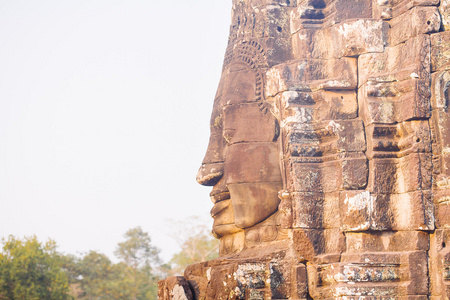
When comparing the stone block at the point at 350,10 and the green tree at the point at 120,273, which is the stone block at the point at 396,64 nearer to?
the stone block at the point at 350,10

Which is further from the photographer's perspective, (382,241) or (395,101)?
(395,101)

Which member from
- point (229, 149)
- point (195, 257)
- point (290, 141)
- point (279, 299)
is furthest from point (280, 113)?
point (195, 257)

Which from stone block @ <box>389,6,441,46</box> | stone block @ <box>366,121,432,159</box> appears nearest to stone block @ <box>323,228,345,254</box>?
stone block @ <box>366,121,432,159</box>

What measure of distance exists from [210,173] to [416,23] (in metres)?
3.21

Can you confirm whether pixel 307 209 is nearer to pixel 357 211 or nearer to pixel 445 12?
pixel 357 211

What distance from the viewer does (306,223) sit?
22.9 feet

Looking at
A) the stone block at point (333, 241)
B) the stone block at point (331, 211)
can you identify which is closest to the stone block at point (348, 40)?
the stone block at point (331, 211)

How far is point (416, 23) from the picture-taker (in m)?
7.09

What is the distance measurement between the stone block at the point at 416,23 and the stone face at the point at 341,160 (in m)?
0.01

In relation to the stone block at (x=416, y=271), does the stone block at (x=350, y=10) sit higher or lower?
higher

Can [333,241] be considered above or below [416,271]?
above

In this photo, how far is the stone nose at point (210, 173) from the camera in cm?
846

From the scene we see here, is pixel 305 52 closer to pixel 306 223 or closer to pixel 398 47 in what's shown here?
pixel 398 47

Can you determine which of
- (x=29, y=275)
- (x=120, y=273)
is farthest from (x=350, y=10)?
(x=120, y=273)
